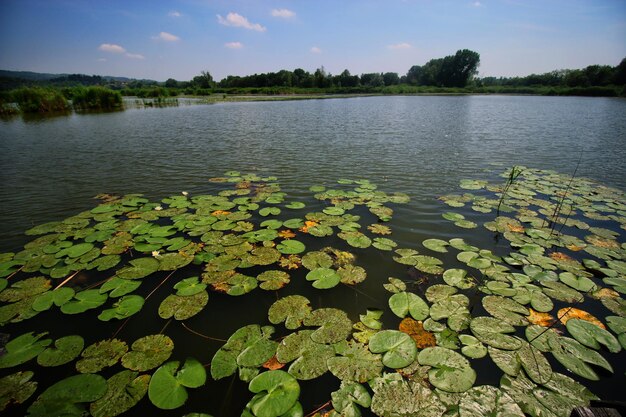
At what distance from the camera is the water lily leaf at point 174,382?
2.00 metres

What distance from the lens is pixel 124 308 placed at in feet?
9.60

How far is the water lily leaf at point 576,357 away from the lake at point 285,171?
0.34 feet

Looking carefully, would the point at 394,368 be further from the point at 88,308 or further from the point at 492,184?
the point at 492,184

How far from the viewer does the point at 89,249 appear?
3.98m

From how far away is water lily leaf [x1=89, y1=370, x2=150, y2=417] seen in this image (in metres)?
1.98

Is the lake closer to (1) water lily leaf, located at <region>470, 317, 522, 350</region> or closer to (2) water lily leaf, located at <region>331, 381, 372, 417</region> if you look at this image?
(2) water lily leaf, located at <region>331, 381, 372, 417</region>

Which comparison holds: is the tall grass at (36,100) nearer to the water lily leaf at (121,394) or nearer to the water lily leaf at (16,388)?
the water lily leaf at (16,388)

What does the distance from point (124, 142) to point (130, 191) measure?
7.09 m

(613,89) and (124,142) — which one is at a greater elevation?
(613,89)

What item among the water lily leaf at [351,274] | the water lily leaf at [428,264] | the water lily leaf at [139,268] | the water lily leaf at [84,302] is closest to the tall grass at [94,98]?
the water lily leaf at [139,268]

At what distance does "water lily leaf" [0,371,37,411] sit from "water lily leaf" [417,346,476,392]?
3.25m

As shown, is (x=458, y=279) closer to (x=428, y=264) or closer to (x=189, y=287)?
(x=428, y=264)

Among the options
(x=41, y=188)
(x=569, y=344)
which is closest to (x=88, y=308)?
(x=569, y=344)

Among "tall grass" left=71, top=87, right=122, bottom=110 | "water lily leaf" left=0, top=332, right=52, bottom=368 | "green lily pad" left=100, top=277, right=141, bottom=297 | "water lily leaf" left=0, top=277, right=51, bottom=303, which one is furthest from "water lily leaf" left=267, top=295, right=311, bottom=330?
"tall grass" left=71, top=87, right=122, bottom=110
